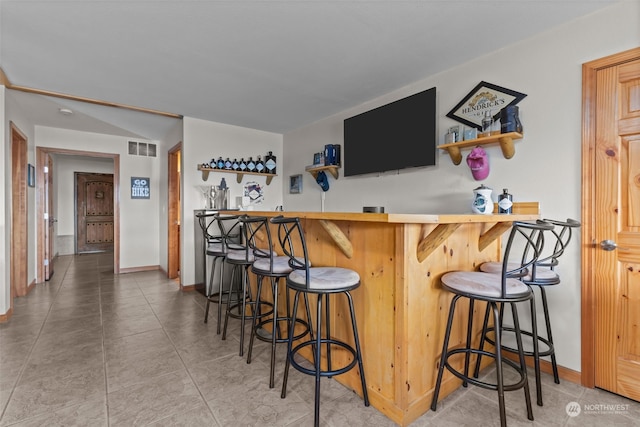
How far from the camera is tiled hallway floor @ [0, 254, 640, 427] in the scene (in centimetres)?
166

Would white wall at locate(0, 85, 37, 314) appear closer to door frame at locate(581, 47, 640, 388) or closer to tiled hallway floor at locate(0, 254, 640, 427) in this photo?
tiled hallway floor at locate(0, 254, 640, 427)

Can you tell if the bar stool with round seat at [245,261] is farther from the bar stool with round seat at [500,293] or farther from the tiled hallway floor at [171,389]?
the bar stool with round seat at [500,293]

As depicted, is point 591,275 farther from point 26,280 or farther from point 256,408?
point 26,280

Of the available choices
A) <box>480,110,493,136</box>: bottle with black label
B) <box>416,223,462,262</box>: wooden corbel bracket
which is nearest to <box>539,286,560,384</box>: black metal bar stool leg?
<box>416,223,462,262</box>: wooden corbel bracket

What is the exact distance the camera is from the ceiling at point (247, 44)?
195 centimetres

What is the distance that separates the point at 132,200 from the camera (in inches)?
212

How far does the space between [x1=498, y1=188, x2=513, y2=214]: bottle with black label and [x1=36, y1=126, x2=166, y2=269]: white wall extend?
5.08m

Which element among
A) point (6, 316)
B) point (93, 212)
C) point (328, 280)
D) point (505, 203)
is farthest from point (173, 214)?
point (505, 203)

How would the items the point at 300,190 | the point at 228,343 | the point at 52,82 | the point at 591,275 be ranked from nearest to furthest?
the point at 591,275 < the point at 228,343 < the point at 52,82 < the point at 300,190

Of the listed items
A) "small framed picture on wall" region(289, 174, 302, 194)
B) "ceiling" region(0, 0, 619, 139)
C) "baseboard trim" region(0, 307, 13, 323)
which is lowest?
"baseboard trim" region(0, 307, 13, 323)

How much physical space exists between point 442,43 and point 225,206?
10.9ft

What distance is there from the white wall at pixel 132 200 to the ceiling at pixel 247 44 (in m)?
1.41

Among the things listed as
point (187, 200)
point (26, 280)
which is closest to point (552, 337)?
point (187, 200)

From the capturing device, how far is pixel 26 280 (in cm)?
395
